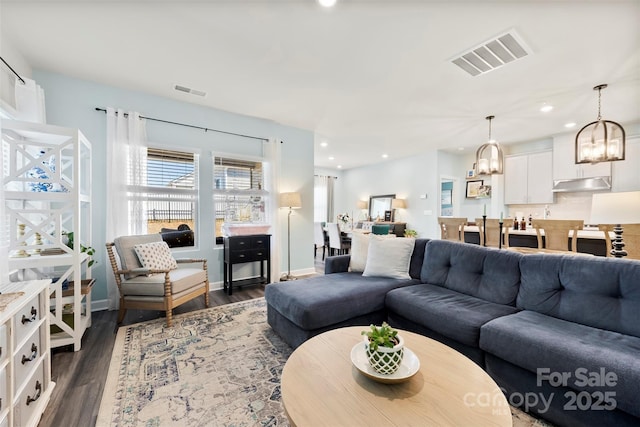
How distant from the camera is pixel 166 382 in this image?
A: 178cm

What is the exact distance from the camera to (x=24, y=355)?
4.40 ft

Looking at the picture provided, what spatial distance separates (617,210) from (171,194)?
4735 millimetres

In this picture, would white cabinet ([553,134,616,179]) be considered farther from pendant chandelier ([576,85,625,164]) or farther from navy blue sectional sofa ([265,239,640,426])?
navy blue sectional sofa ([265,239,640,426])

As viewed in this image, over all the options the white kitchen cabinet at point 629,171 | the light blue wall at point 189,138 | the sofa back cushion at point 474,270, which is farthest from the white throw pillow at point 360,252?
the white kitchen cabinet at point 629,171

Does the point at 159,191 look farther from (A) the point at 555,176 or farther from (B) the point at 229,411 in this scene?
(A) the point at 555,176

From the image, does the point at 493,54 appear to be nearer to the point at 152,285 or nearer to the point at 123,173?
the point at 152,285

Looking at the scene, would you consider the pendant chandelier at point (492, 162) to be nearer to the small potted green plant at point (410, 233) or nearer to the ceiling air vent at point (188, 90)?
the small potted green plant at point (410, 233)

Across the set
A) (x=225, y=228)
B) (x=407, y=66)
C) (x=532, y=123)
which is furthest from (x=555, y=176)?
(x=225, y=228)

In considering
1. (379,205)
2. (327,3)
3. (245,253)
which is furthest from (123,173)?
(379,205)

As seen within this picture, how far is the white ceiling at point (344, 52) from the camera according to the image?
196 cm

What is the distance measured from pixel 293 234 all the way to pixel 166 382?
122 inches

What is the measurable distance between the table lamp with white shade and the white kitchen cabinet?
2948mm

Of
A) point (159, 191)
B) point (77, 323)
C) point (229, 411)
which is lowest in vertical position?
point (229, 411)

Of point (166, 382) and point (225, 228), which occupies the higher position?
point (225, 228)
